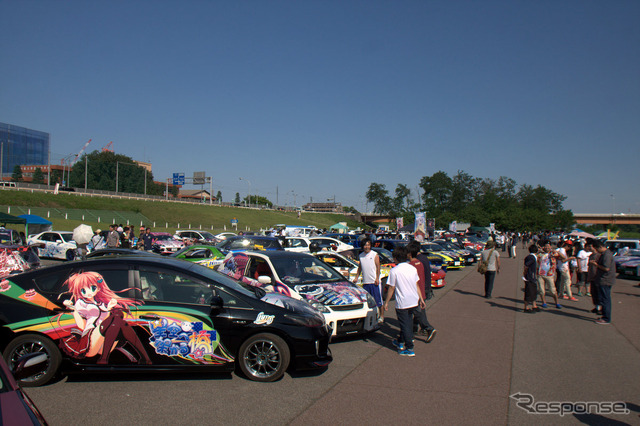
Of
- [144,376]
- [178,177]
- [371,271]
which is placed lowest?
[144,376]

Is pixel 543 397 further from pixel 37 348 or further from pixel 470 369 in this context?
pixel 37 348

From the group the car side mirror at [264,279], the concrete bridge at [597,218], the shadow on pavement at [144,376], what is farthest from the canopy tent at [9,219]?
the concrete bridge at [597,218]

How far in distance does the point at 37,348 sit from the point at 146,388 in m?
1.30

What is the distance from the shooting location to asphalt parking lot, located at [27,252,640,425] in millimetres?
4387

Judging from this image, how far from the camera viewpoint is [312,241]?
22078 mm

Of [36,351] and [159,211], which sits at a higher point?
[159,211]

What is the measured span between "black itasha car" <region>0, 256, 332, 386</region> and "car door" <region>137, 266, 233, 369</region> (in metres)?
0.01

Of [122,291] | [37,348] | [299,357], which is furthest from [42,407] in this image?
[299,357]

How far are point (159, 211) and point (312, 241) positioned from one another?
183ft

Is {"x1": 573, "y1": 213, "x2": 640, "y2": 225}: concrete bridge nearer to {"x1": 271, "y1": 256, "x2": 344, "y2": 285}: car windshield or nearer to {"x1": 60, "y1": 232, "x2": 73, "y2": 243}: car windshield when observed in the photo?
{"x1": 60, "y1": 232, "x2": 73, "y2": 243}: car windshield

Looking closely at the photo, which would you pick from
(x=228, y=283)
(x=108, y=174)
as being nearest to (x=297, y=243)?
(x=228, y=283)

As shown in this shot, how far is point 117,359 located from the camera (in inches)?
197

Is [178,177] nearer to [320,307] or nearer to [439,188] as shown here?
[439,188]

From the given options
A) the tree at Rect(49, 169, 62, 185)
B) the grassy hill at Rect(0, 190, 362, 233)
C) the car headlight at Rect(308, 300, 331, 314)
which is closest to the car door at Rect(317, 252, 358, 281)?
the car headlight at Rect(308, 300, 331, 314)
